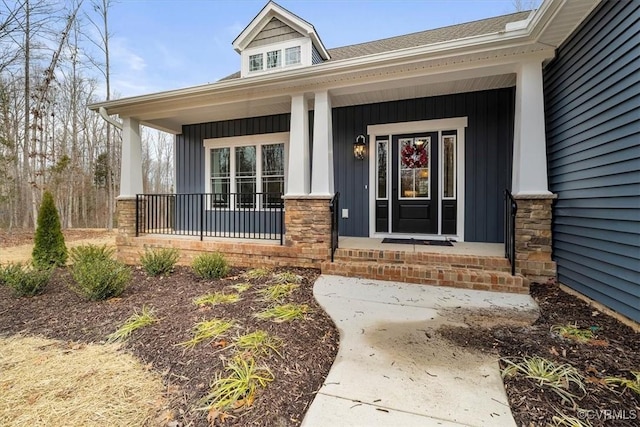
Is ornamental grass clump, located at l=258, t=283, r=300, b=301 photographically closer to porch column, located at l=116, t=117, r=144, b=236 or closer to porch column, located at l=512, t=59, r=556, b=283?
porch column, located at l=512, t=59, r=556, b=283

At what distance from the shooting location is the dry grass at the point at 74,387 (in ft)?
5.44

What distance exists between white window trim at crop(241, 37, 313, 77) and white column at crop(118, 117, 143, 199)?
301 cm

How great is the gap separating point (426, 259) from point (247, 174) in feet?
14.7

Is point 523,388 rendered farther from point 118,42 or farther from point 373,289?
point 118,42

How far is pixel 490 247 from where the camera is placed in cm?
460

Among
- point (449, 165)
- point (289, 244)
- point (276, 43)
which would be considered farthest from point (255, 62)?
point (449, 165)

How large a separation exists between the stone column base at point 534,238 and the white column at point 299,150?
9.83 ft

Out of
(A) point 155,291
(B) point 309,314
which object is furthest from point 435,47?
(A) point 155,291

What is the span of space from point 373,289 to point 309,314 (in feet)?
3.53

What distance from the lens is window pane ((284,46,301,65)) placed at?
6844 millimetres

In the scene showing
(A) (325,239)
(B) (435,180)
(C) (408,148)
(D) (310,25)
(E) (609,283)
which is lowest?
(E) (609,283)

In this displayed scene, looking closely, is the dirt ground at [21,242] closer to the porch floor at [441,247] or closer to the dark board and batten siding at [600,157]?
the porch floor at [441,247]

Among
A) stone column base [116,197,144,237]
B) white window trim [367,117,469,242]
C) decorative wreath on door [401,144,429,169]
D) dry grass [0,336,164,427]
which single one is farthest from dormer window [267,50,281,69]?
dry grass [0,336,164,427]

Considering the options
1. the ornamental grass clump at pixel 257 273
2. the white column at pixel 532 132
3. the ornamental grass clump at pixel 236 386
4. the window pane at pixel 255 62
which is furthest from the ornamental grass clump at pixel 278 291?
the window pane at pixel 255 62
